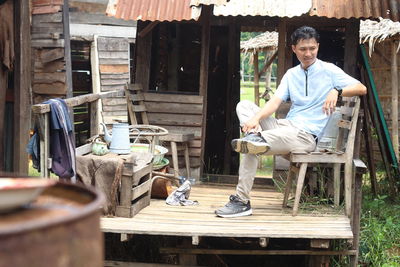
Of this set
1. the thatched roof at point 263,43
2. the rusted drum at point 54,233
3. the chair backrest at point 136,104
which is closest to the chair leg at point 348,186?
the chair backrest at point 136,104

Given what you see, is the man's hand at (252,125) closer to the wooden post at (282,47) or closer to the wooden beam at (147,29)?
the wooden post at (282,47)

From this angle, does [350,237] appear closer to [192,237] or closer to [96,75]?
[192,237]

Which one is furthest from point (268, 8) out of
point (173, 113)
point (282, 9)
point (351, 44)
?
point (173, 113)

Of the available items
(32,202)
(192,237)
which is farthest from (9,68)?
(32,202)

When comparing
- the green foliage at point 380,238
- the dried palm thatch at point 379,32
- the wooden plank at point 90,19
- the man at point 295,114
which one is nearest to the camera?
the man at point 295,114

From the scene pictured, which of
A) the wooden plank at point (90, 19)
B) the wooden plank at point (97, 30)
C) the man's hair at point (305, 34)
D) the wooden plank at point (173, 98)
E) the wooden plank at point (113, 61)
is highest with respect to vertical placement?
the wooden plank at point (90, 19)

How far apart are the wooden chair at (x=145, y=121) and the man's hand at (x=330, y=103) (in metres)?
2.88

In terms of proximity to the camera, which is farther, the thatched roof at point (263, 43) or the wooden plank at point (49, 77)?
the thatched roof at point (263, 43)

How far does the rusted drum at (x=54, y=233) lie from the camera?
200cm

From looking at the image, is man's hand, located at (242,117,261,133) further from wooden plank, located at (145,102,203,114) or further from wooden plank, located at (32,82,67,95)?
wooden plank, located at (32,82,67,95)

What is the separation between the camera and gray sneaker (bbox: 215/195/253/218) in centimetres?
616

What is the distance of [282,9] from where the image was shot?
7.88 metres

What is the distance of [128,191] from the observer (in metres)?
5.99

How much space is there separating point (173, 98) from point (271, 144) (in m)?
3.14
